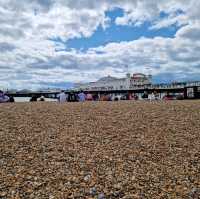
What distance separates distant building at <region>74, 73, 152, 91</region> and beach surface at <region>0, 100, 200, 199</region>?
10788 cm

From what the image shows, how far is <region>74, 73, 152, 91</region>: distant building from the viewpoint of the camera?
4781 inches

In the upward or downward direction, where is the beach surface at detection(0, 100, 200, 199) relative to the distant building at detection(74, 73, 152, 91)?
downward

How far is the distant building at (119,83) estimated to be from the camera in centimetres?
12144

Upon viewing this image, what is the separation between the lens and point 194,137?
9.11 metres

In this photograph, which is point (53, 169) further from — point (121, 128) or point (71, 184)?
point (121, 128)

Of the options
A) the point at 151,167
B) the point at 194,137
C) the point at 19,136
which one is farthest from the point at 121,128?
the point at 151,167

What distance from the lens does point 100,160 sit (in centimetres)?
688

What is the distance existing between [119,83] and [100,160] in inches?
4650

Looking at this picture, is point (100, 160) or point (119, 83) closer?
point (100, 160)

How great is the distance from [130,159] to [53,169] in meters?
1.52

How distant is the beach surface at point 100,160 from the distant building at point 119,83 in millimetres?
107877

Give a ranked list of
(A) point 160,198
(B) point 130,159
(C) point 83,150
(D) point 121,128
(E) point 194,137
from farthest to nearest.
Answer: (D) point 121,128
(E) point 194,137
(C) point 83,150
(B) point 130,159
(A) point 160,198

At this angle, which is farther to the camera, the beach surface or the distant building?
the distant building

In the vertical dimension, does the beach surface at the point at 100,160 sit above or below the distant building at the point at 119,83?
below
